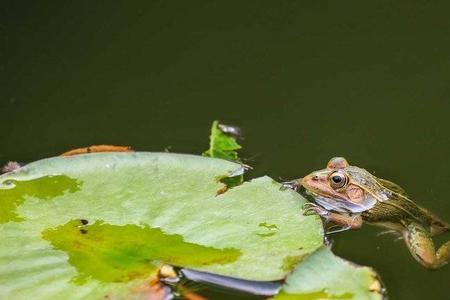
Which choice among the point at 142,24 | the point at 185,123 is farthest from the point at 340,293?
the point at 142,24

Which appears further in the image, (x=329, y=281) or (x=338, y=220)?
(x=338, y=220)

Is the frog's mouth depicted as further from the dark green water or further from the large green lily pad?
the large green lily pad

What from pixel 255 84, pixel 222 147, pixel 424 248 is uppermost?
pixel 255 84

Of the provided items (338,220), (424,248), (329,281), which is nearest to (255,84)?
(338,220)

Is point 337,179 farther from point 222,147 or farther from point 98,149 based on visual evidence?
point 98,149

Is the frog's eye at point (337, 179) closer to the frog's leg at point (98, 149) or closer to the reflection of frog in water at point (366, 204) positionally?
the reflection of frog in water at point (366, 204)

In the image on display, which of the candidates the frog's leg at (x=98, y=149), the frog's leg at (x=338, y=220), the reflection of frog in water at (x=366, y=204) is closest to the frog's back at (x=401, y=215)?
the reflection of frog in water at (x=366, y=204)

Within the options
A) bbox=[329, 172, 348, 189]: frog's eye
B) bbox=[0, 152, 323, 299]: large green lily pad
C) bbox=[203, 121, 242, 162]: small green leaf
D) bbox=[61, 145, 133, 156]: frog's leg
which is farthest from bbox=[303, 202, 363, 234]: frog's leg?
bbox=[61, 145, 133, 156]: frog's leg

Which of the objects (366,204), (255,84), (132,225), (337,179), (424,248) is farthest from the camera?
(255,84)
